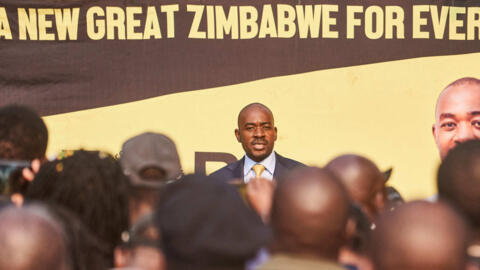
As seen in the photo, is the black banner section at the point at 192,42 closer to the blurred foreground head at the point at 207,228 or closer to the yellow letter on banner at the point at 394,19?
the yellow letter on banner at the point at 394,19

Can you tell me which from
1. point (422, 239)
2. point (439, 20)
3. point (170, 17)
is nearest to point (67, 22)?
point (170, 17)

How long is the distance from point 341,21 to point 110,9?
6.42 ft

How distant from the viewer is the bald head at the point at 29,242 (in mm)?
1812

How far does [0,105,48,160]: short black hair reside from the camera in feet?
9.41

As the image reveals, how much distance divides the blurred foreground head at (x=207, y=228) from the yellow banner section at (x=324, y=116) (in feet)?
13.1

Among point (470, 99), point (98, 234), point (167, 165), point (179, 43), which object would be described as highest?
point (179, 43)

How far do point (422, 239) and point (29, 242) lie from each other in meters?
1.03

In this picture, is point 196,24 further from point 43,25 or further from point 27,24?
point 27,24

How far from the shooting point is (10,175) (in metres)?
2.77

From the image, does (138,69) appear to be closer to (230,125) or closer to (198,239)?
(230,125)

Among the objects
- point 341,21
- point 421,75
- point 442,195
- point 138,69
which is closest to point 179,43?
point 138,69

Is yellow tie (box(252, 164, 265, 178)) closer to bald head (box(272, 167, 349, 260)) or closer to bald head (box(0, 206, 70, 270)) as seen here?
bald head (box(272, 167, 349, 260))

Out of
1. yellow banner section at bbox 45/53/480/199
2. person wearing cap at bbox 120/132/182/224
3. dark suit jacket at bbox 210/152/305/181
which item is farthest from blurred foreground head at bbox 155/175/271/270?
yellow banner section at bbox 45/53/480/199

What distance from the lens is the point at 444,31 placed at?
601 cm
